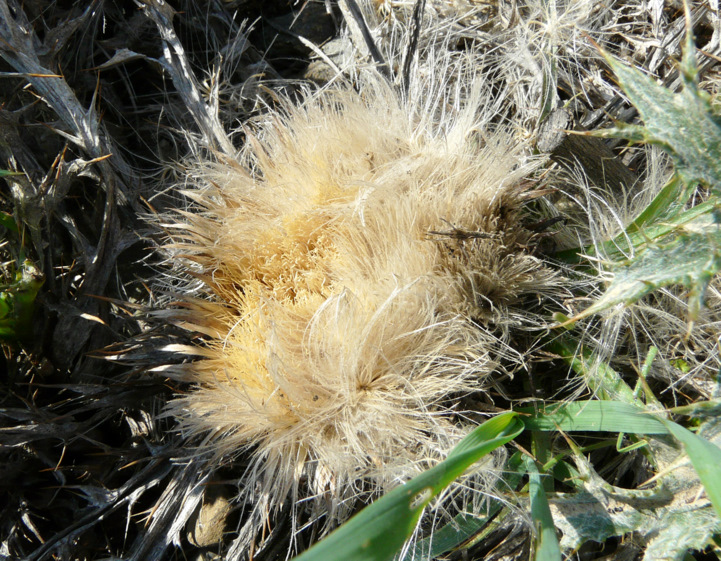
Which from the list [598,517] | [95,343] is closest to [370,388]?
[598,517]

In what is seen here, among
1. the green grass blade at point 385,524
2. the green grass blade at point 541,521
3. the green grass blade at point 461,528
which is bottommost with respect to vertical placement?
the green grass blade at point 461,528

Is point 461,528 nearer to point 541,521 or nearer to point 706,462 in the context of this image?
point 541,521

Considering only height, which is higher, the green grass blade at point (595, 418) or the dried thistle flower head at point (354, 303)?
the dried thistle flower head at point (354, 303)


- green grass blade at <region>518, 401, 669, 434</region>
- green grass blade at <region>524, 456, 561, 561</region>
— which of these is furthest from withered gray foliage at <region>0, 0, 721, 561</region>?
green grass blade at <region>524, 456, 561, 561</region>

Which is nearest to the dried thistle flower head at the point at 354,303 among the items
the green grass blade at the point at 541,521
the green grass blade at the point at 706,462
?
the green grass blade at the point at 541,521

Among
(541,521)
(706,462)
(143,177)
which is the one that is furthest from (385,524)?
(143,177)

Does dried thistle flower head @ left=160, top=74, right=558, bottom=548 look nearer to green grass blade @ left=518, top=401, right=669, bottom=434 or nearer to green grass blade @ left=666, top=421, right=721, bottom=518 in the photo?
green grass blade @ left=518, top=401, right=669, bottom=434

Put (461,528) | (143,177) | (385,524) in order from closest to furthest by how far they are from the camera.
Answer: (385,524)
(461,528)
(143,177)

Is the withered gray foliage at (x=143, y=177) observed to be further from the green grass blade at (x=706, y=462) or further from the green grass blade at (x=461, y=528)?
the green grass blade at (x=706, y=462)
